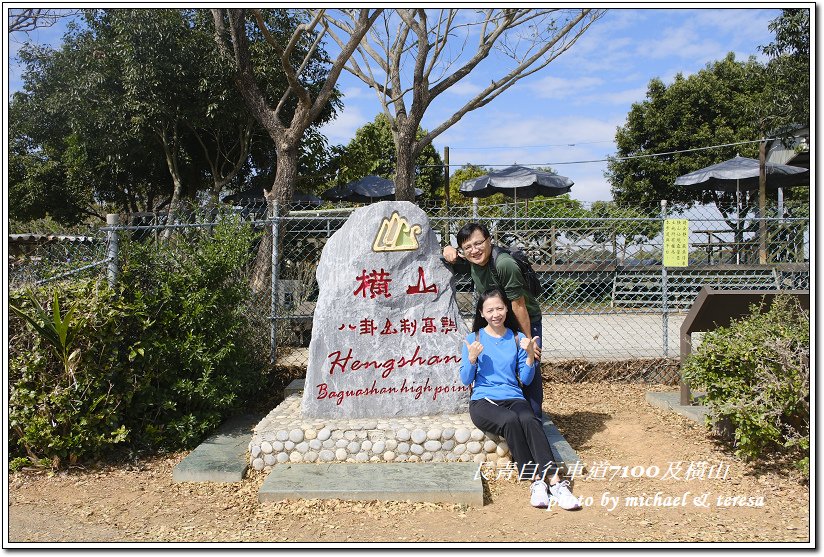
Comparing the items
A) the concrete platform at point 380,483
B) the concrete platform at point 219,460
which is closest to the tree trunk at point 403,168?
the concrete platform at point 219,460

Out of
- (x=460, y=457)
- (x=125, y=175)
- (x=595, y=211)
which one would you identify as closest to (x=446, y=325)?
(x=460, y=457)

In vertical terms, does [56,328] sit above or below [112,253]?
below

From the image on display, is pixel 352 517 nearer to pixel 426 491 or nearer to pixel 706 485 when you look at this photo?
pixel 426 491

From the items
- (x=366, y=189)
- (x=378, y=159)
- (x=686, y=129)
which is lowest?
(x=366, y=189)

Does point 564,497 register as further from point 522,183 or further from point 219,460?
point 522,183

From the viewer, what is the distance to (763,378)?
12.3 ft

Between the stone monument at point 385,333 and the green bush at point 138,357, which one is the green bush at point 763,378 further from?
the green bush at point 138,357

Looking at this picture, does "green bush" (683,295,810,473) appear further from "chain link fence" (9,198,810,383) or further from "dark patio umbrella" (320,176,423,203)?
"dark patio umbrella" (320,176,423,203)

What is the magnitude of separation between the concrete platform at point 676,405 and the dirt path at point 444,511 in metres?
0.49

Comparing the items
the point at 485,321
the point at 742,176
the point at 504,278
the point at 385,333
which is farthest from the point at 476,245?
the point at 742,176

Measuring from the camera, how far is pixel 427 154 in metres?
26.8

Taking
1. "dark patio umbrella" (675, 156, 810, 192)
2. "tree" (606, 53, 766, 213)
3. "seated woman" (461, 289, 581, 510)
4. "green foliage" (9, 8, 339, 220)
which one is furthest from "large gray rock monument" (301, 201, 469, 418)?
"tree" (606, 53, 766, 213)

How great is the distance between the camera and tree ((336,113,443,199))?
54.5ft

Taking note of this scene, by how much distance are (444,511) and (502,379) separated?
35.2 inches
